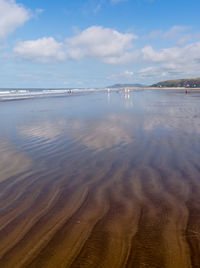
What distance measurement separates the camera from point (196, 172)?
488 cm

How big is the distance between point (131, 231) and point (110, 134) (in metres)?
6.40

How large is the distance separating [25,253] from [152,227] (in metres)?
1.79

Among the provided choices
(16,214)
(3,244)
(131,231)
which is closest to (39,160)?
(16,214)

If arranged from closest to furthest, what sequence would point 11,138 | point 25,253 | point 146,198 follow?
point 25,253, point 146,198, point 11,138

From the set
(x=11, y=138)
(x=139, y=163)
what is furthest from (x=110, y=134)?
(x=11, y=138)

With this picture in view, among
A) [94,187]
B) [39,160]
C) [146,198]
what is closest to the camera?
[146,198]

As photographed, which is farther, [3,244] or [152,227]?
[152,227]

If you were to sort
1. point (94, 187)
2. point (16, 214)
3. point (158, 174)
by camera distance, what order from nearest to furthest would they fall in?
point (16, 214), point (94, 187), point (158, 174)

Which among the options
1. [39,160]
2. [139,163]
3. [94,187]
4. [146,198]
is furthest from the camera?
[39,160]

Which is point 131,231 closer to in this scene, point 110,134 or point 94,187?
point 94,187

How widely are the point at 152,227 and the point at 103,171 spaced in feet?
7.44

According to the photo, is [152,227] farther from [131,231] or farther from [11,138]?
[11,138]

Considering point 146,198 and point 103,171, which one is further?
point 103,171

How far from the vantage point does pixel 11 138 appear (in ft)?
28.5
